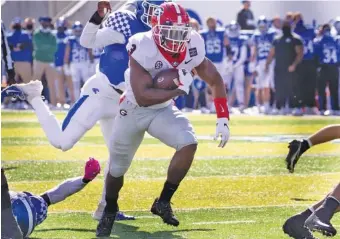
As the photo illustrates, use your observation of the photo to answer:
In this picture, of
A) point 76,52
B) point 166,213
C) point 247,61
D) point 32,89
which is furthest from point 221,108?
point 76,52

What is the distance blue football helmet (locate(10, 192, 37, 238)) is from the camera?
5273 millimetres

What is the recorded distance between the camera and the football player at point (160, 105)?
5594 millimetres

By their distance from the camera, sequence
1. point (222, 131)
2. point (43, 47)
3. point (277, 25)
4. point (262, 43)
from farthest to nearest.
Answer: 1. point (43, 47)
2. point (262, 43)
3. point (277, 25)
4. point (222, 131)

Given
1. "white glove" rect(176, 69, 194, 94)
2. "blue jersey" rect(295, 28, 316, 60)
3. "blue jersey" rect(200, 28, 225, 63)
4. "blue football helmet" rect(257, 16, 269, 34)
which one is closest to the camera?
"white glove" rect(176, 69, 194, 94)

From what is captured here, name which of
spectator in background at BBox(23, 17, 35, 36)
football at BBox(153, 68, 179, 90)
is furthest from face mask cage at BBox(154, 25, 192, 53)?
spectator in background at BBox(23, 17, 35, 36)

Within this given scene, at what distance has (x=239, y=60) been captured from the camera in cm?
1706

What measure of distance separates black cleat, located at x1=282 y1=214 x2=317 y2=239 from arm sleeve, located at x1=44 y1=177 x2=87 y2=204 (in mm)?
1410

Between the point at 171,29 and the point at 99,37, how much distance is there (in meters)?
1.17

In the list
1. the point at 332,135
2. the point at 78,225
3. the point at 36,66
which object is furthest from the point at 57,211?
the point at 36,66

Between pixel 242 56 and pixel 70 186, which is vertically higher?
pixel 70 186

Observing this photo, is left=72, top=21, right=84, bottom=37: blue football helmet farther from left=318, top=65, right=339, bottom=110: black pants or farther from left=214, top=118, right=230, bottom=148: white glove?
left=214, top=118, right=230, bottom=148: white glove

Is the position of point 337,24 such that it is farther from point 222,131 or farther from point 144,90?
point 144,90

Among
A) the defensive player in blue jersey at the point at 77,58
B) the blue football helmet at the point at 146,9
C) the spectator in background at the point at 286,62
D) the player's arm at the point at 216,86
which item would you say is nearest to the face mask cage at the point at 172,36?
the player's arm at the point at 216,86

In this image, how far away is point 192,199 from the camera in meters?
7.25
